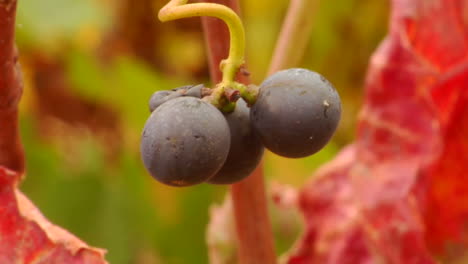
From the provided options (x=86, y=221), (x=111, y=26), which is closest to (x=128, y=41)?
(x=111, y=26)

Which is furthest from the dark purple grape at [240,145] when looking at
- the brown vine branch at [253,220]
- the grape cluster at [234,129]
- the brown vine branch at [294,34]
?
the brown vine branch at [294,34]

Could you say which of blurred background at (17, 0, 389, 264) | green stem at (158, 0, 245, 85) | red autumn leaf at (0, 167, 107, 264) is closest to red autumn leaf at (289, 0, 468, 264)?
blurred background at (17, 0, 389, 264)

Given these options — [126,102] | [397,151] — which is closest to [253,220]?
[397,151]

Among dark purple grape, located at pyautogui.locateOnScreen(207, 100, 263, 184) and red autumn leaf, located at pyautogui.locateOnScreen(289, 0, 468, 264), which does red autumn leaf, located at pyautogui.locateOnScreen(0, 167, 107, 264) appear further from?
red autumn leaf, located at pyautogui.locateOnScreen(289, 0, 468, 264)

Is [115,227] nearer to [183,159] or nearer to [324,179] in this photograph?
[324,179]

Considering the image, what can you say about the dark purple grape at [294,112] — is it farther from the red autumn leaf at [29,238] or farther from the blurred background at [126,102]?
the blurred background at [126,102]

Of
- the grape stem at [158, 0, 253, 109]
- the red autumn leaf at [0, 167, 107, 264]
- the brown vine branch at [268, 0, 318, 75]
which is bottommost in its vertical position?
the red autumn leaf at [0, 167, 107, 264]

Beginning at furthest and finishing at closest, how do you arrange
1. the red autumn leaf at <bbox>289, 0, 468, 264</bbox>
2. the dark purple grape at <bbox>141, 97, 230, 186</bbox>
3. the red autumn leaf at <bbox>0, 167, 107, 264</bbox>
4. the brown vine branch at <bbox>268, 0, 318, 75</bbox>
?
the red autumn leaf at <bbox>289, 0, 468, 264</bbox> → the brown vine branch at <bbox>268, 0, 318, 75</bbox> → the red autumn leaf at <bbox>0, 167, 107, 264</bbox> → the dark purple grape at <bbox>141, 97, 230, 186</bbox>
